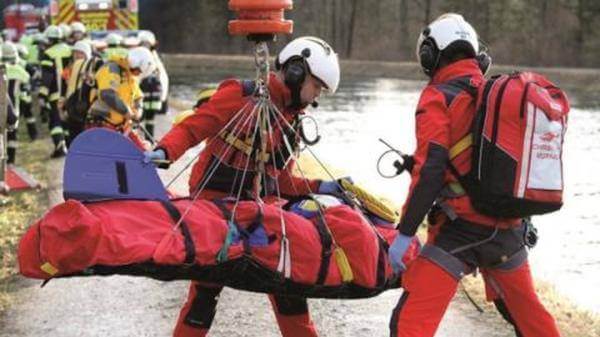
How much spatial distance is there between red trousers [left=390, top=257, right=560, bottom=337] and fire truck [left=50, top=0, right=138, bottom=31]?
53.2 feet

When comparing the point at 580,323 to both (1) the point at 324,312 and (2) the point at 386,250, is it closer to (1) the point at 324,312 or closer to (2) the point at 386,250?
(1) the point at 324,312

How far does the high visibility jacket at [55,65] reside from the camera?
13.2 m

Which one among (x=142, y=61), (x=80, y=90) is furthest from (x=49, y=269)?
(x=142, y=61)

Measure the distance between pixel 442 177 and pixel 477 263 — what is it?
46 cm

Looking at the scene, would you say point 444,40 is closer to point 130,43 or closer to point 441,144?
point 441,144

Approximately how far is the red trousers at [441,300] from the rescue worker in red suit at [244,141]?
2.82 feet

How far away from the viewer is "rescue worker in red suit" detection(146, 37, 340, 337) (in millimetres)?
4227

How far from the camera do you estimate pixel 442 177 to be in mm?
3709

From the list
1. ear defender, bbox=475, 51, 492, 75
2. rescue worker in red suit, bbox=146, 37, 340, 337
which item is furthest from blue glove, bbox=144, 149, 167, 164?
ear defender, bbox=475, 51, 492, 75

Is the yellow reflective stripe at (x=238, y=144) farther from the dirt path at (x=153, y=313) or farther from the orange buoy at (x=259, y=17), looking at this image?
the dirt path at (x=153, y=313)

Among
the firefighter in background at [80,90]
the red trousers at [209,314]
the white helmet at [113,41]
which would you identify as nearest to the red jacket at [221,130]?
the red trousers at [209,314]

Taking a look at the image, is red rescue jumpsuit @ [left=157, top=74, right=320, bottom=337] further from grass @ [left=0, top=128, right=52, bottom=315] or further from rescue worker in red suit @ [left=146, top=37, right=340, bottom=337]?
grass @ [left=0, top=128, right=52, bottom=315]

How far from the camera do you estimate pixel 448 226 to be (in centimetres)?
390

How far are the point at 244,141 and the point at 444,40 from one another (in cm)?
110
